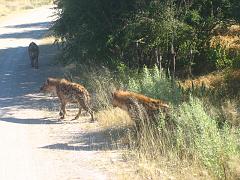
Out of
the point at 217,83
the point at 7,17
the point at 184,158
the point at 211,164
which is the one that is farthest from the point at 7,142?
the point at 7,17

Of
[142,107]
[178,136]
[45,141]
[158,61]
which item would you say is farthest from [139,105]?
[158,61]

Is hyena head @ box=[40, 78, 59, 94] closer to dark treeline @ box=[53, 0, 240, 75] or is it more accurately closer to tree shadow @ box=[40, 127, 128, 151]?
dark treeline @ box=[53, 0, 240, 75]

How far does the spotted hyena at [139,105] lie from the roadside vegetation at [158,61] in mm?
85

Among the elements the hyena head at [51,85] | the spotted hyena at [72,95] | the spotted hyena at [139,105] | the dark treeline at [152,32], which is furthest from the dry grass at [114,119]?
the dark treeline at [152,32]

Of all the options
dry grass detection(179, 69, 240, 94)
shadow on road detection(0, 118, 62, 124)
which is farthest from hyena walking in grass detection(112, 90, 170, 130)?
dry grass detection(179, 69, 240, 94)

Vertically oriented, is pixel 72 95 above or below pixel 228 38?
below

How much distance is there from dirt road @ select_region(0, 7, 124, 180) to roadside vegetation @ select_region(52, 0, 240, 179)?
2.06 feet

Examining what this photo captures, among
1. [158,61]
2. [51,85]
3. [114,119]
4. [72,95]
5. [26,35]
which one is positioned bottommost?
[114,119]

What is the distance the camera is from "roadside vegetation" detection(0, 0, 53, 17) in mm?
57638

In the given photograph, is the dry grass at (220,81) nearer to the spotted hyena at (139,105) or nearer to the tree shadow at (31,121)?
the spotted hyena at (139,105)

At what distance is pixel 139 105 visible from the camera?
33.7 ft

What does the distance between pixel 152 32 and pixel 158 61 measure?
1.42 metres

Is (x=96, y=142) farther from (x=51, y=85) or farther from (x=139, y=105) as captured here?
(x=51, y=85)

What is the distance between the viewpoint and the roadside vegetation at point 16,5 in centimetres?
5764
